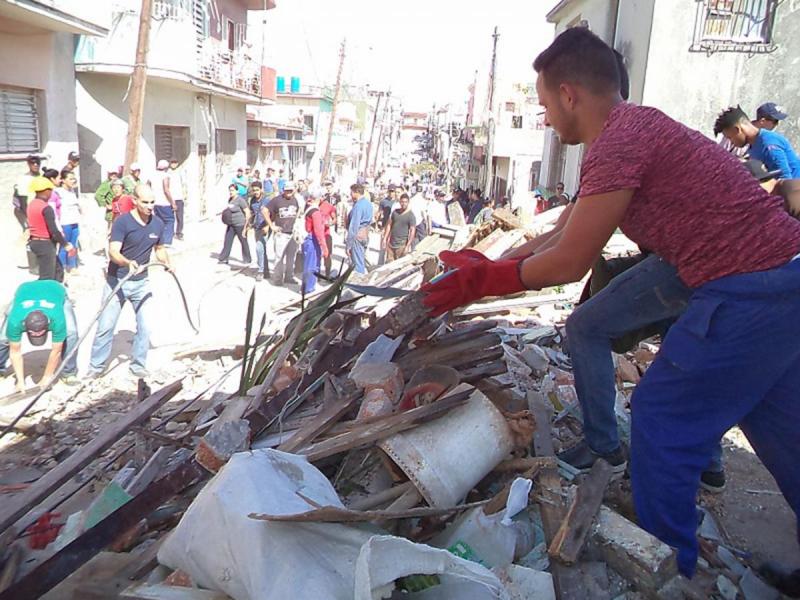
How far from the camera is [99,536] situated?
220 cm

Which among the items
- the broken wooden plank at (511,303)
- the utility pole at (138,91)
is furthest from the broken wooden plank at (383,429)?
the utility pole at (138,91)

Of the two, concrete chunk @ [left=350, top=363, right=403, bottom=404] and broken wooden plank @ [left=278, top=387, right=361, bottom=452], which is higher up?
concrete chunk @ [left=350, top=363, right=403, bottom=404]

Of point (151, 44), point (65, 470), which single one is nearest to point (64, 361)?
point (65, 470)

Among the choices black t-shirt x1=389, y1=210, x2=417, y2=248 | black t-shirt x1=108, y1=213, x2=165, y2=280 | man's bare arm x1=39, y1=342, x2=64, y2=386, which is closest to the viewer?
man's bare arm x1=39, y1=342, x2=64, y2=386

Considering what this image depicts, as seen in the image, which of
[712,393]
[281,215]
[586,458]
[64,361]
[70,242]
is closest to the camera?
[712,393]

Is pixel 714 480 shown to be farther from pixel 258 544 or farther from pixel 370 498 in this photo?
pixel 258 544

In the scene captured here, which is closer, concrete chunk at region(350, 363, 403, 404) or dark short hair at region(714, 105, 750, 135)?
concrete chunk at region(350, 363, 403, 404)

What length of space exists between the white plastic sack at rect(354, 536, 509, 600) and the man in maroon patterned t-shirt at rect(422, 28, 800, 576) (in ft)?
2.64

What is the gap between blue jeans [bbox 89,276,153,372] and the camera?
19.7 ft

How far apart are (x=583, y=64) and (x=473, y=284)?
0.86 metres

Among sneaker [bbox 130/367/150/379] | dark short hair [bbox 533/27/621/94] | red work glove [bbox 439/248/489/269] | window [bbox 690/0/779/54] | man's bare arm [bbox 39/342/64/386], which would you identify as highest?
window [bbox 690/0/779/54]

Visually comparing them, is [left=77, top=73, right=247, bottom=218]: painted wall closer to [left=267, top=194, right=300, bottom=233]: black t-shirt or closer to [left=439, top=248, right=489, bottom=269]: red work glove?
[left=267, top=194, right=300, bottom=233]: black t-shirt

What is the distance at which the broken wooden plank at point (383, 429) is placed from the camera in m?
2.47

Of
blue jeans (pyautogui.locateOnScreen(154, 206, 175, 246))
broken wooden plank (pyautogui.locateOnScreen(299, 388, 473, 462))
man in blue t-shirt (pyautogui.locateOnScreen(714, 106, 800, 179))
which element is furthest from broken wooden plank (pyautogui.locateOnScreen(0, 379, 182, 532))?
blue jeans (pyautogui.locateOnScreen(154, 206, 175, 246))
